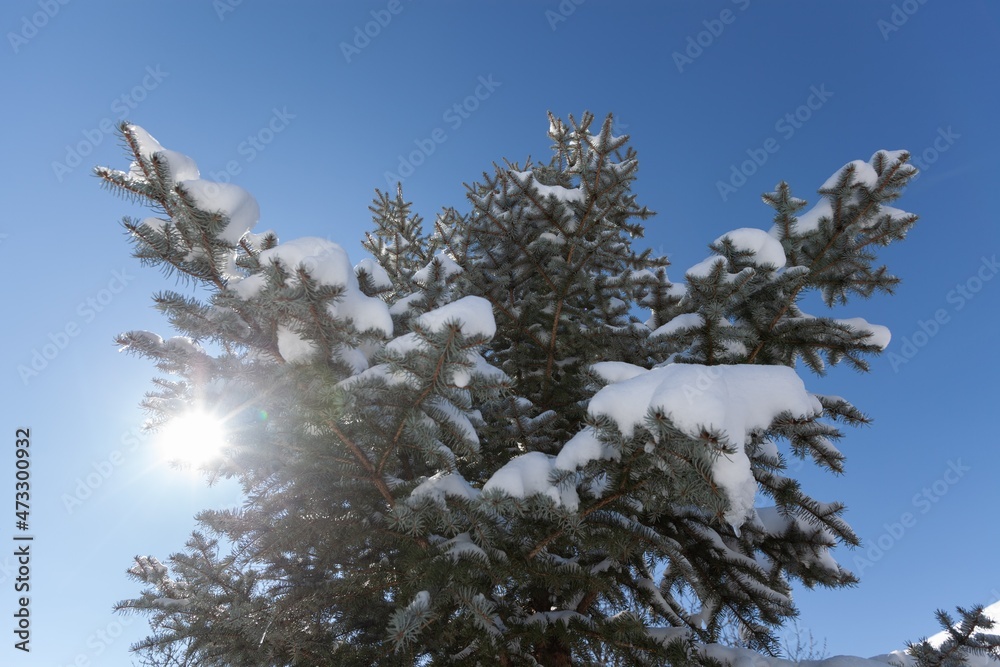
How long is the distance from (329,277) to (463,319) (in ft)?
2.23

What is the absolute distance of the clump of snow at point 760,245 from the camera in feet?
12.5

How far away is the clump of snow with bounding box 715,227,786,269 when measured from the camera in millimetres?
3807

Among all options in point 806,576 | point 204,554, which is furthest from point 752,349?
point 204,554

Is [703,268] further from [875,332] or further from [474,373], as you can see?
[474,373]

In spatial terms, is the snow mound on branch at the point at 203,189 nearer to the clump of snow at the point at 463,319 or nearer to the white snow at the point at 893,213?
the clump of snow at the point at 463,319

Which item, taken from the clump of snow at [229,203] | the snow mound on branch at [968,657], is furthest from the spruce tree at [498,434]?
the snow mound on branch at [968,657]

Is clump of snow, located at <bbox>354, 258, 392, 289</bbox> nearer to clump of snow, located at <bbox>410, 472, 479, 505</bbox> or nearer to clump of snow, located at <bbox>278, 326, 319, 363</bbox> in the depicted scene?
clump of snow, located at <bbox>278, 326, 319, 363</bbox>

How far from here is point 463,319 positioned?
7.79 ft

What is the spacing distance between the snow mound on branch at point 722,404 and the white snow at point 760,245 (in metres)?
1.45

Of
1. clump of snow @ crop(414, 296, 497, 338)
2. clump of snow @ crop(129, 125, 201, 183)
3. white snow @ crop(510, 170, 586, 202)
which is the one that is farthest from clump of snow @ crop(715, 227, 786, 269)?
clump of snow @ crop(129, 125, 201, 183)

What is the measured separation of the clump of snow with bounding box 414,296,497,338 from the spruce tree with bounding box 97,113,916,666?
1 cm

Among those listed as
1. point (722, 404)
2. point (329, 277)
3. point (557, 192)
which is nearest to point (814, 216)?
point (557, 192)

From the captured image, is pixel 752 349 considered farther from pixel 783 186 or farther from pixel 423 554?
pixel 423 554

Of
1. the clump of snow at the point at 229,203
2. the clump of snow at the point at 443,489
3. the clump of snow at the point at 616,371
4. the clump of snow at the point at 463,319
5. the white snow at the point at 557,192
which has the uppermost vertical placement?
the white snow at the point at 557,192
